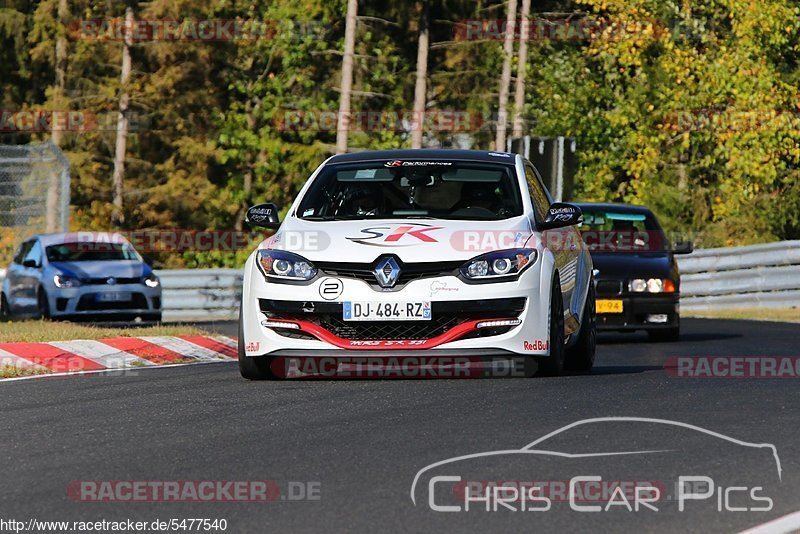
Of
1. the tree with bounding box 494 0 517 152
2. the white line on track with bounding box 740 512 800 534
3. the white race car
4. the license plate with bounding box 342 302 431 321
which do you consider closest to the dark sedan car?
the white race car

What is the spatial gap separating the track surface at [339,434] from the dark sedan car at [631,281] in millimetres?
5401

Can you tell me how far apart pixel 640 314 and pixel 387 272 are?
7.51 metres

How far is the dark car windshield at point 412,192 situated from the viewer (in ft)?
37.7

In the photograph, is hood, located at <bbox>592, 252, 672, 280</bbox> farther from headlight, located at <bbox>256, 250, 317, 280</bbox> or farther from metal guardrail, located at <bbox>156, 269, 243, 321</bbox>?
metal guardrail, located at <bbox>156, 269, 243, 321</bbox>

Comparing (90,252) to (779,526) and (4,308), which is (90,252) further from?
(779,526)

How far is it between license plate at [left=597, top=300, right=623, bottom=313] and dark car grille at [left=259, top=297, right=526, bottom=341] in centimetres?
700

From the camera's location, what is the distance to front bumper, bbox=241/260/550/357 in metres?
10.5

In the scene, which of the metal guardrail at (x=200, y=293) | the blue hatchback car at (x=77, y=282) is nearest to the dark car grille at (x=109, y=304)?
the blue hatchback car at (x=77, y=282)

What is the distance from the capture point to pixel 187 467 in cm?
703

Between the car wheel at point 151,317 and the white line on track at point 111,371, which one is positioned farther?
the car wheel at point 151,317

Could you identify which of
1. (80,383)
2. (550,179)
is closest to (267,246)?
(80,383)

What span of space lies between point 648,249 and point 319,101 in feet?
118

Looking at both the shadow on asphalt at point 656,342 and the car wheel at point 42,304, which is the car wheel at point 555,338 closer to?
the shadow on asphalt at point 656,342

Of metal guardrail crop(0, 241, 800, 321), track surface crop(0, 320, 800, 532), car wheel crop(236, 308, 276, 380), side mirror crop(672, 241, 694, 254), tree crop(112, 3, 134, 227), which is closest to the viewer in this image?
track surface crop(0, 320, 800, 532)
